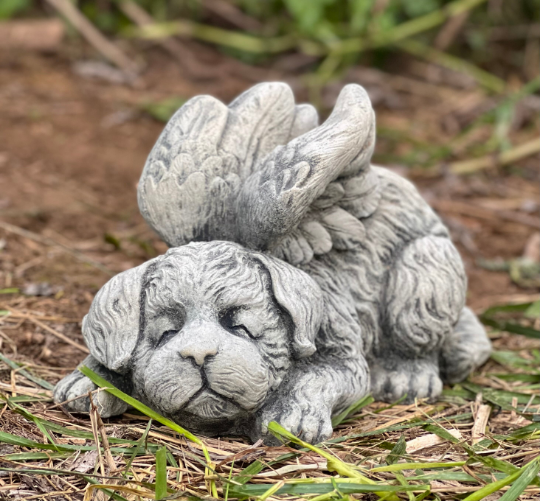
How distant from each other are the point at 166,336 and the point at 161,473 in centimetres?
40

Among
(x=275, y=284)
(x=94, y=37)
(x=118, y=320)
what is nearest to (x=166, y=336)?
(x=118, y=320)

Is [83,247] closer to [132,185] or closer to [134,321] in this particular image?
[132,185]

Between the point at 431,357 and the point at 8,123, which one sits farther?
the point at 8,123

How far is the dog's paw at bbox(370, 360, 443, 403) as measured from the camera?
8.84 ft

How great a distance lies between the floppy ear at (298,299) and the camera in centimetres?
222

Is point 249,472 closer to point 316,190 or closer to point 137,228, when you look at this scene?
point 316,190

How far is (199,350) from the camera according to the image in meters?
2.05

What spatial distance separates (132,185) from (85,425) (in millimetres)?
2952

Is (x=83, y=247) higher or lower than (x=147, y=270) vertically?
lower

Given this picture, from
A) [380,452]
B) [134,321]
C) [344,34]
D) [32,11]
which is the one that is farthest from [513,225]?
[32,11]

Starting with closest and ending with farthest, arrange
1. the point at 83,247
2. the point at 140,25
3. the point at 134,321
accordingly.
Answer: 1. the point at 134,321
2. the point at 83,247
3. the point at 140,25

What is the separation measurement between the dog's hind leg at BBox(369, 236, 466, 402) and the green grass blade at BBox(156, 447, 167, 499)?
3.13 ft

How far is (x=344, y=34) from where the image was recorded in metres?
6.69

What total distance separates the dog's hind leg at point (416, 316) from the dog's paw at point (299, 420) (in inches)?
18.7
